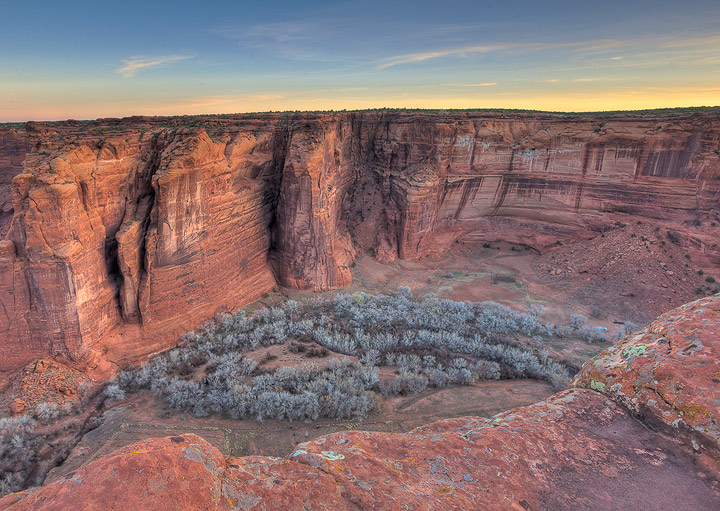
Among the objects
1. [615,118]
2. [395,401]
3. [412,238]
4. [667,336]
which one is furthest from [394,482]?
[615,118]

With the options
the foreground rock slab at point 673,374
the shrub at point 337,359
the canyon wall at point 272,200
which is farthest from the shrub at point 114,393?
the foreground rock slab at point 673,374

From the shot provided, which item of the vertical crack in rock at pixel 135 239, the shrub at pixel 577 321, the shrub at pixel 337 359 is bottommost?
the shrub at pixel 577 321

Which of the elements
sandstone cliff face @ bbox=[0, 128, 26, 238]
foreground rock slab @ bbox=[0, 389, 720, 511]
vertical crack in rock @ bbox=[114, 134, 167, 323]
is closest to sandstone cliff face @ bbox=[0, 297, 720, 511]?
foreground rock slab @ bbox=[0, 389, 720, 511]

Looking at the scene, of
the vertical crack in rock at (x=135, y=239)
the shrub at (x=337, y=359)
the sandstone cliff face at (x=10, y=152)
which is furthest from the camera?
the sandstone cliff face at (x=10, y=152)

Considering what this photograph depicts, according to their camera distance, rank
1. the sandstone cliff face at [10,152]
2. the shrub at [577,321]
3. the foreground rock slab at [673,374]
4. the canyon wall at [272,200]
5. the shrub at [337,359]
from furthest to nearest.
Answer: the sandstone cliff face at [10,152] < the shrub at [577,321] < the canyon wall at [272,200] < the shrub at [337,359] < the foreground rock slab at [673,374]

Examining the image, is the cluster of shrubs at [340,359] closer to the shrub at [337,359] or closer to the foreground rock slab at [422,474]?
the shrub at [337,359]

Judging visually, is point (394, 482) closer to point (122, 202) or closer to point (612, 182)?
point (122, 202)
